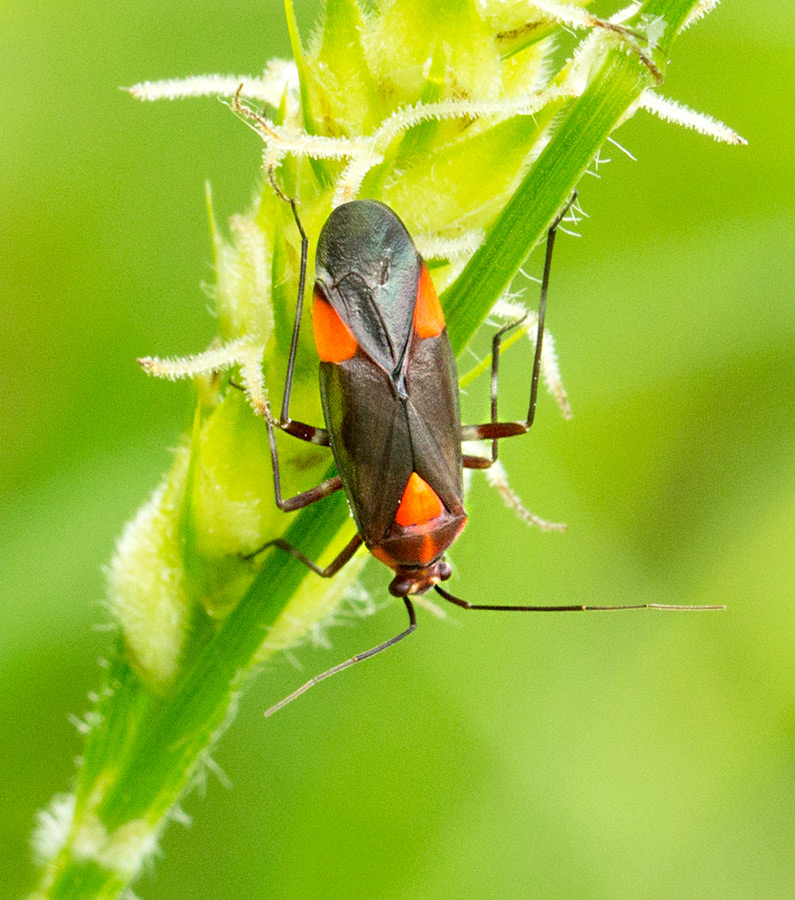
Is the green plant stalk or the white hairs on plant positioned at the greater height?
the white hairs on plant

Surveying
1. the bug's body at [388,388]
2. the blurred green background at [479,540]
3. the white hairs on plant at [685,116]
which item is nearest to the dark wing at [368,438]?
the bug's body at [388,388]

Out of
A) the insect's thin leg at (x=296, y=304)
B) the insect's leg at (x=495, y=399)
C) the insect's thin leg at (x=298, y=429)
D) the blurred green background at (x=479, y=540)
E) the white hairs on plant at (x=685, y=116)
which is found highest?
the white hairs on plant at (x=685, y=116)

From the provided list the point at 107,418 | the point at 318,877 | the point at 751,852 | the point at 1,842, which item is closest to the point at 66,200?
the point at 107,418

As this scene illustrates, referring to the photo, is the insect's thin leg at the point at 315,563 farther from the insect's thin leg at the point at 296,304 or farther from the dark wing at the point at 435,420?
the dark wing at the point at 435,420

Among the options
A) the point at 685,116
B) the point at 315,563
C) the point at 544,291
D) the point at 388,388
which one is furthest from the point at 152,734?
the point at 685,116

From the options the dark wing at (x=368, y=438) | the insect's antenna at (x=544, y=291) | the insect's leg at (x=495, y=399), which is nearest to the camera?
the dark wing at (x=368, y=438)

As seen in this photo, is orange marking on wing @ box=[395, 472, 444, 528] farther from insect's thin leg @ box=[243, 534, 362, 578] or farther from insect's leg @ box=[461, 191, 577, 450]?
insect's thin leg @ box=[243, 534, 362, 578]

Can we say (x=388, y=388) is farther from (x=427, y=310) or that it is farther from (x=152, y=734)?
(x=152, y=734)

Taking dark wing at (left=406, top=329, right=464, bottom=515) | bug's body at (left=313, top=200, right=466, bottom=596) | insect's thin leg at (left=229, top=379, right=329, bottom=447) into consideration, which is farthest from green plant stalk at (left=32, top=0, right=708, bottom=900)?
dark wing at (left=406, top=329, right=464, bottom=515)
